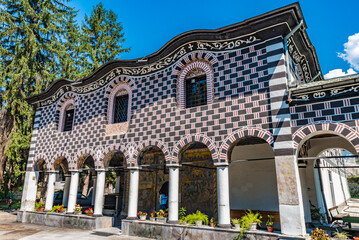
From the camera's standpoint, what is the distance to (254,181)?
37.1ft

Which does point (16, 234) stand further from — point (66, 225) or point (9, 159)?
point (9, 159)

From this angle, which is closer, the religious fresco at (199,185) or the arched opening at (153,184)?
the religious fresco at (199,185)

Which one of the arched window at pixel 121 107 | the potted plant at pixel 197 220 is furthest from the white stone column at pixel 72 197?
the potted plant at pixel 197 220

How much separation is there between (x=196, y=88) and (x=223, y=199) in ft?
13.6

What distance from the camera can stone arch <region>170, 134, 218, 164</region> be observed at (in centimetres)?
855

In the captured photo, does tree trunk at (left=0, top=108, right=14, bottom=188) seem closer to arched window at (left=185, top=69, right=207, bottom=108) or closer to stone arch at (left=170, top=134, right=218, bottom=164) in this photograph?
stone arch at (left=170, top=134, right=218, bottom=164)

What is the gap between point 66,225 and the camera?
11422 millimetres

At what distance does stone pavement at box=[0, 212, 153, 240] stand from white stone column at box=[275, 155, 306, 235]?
16.4ft

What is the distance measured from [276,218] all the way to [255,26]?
7268 mm

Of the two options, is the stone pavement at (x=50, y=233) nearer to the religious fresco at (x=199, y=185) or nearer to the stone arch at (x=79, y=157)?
the stone arch at (x=79, y=157)

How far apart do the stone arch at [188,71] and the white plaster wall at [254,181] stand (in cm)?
385

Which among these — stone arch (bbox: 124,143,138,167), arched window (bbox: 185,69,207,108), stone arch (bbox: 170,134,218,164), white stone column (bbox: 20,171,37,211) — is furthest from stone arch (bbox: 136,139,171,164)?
white stone column (bbox: 20,171,37,211)

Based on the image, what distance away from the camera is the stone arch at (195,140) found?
8.55 metres

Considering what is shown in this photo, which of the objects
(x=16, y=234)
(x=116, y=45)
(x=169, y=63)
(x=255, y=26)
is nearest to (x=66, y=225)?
(x=16, y=234)
